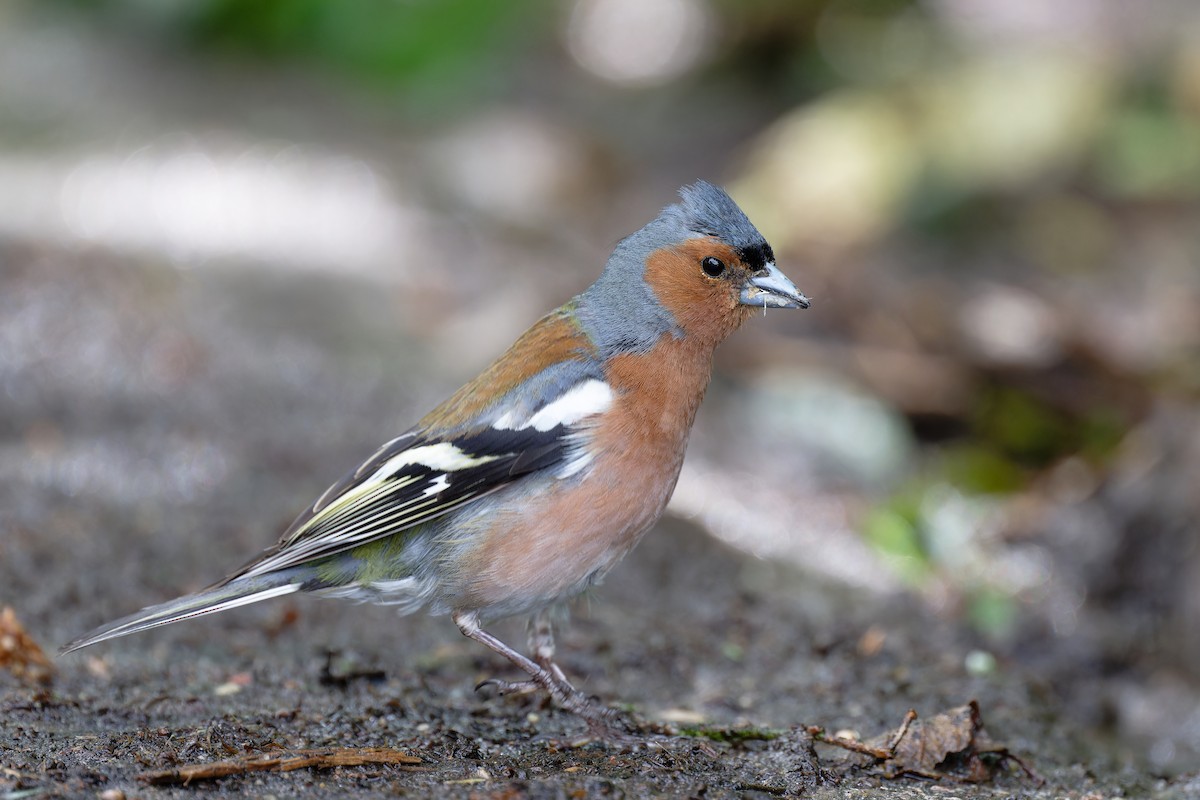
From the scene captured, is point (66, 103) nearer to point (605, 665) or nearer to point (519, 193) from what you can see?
point (519, 193)

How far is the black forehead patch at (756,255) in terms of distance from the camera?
3816 millimetres

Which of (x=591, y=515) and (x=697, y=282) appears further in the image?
(x=697, y=282)

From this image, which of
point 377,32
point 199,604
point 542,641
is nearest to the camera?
point 199,604

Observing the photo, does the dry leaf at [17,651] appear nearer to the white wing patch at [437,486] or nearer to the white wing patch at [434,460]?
the white wing patch at [434,460]

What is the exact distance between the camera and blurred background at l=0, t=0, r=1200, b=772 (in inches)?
203

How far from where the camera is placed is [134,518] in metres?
4.88

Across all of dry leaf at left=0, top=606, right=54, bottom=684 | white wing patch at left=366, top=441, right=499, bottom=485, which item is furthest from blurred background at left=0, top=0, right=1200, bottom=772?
white wing patch at left=366, top=441, right=499, bottom=485

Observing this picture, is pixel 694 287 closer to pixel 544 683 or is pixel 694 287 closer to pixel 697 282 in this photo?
pixel 697 282

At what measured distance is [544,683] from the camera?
3641mm

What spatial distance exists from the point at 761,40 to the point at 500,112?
2214mm

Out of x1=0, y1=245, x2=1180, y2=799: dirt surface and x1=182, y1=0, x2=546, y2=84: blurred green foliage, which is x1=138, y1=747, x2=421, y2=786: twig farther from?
x1=182, y1=0, x2=546, y2=84: blurred green foliage

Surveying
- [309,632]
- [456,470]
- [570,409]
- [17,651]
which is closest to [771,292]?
[570,409]

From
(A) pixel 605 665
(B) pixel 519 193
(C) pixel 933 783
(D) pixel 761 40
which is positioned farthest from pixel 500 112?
(C) pixel 933 783

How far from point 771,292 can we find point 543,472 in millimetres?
880
